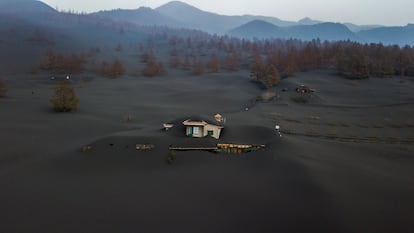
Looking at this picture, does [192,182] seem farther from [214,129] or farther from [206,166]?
[214,129]

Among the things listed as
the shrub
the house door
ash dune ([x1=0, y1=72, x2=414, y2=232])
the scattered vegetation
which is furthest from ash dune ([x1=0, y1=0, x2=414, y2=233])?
the scattered vegetation

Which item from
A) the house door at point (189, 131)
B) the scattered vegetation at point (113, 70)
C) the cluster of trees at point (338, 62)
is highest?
the cluster of trees at point (338, 62)

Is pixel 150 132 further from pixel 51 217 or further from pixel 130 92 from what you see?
pixel 130 92

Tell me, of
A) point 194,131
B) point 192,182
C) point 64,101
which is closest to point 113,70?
point 64,101

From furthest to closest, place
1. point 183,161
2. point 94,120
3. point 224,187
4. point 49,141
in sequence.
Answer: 1. point 94,120
2. point 49,141
3. point 183,161
4. point 224,187

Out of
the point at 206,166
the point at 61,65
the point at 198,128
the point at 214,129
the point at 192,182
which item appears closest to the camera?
the point at 192,182

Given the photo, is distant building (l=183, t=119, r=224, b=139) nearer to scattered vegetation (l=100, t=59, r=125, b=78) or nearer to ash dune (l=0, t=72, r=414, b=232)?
ash dune (l=0, t=72, r=414, b=232)

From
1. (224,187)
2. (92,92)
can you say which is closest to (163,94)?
(92,92)

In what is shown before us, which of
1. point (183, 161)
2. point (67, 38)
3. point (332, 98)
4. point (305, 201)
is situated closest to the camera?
point (305, 201)

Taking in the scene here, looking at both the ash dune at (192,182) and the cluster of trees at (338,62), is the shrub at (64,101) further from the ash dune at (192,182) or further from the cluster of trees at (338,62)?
the cluster of trees at (338,62)

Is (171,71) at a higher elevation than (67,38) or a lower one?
lower

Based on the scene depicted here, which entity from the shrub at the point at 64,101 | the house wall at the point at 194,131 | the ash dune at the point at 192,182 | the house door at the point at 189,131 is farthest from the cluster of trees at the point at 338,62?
the house door at the point at 189,131
